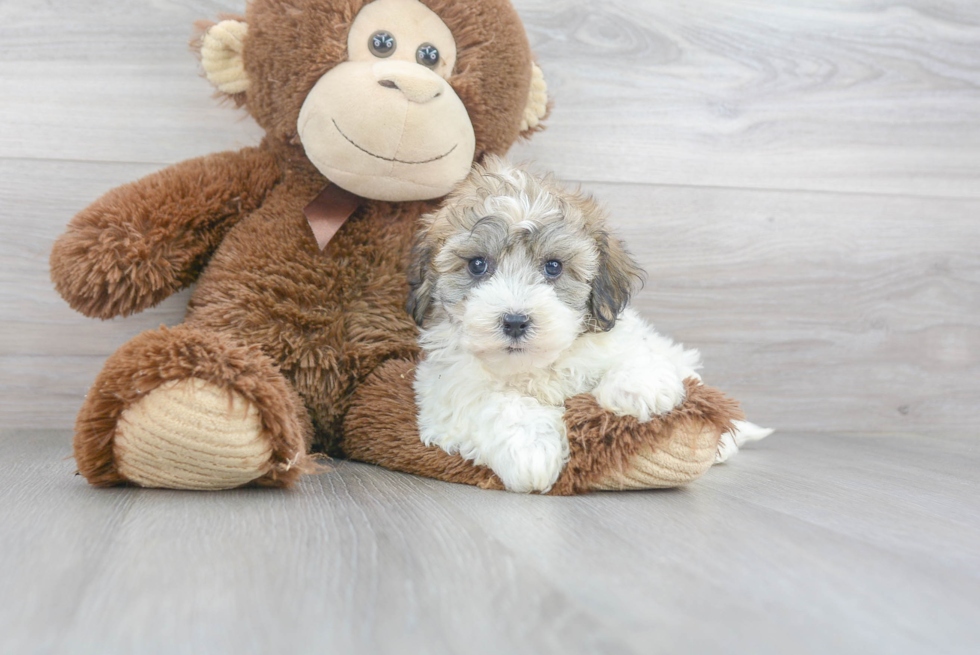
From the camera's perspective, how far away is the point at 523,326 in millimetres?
1360

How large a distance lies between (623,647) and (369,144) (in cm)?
116

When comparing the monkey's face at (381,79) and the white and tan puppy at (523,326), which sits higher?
the monkey's face at (381,79)

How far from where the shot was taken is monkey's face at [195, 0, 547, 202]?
160cm

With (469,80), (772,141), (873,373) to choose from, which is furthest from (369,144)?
(873,373)

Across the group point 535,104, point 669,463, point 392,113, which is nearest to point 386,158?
point 392,113

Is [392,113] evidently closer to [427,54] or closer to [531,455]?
[427,54]

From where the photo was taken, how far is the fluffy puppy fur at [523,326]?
4.56ft

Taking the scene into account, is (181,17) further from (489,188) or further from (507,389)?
(507,389)

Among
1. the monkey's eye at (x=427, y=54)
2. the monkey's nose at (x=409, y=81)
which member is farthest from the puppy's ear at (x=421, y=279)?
the monkey's eye at (x=427, y=54)

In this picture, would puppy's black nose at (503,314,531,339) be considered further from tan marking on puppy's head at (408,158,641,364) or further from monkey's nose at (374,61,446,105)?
monkey's nose at (374,61,446,105)

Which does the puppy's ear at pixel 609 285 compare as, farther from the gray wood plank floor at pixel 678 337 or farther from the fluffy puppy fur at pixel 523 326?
the gray wood plank floor at pixel 678 337

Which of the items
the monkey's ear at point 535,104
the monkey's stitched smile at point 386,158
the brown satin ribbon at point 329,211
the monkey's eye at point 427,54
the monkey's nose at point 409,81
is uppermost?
the monkey's eye at point 427,54

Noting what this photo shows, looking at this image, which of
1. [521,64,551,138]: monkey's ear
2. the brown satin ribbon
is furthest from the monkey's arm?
[521,64,551,138]: monkey's ear

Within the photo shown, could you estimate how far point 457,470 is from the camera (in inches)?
59.0
